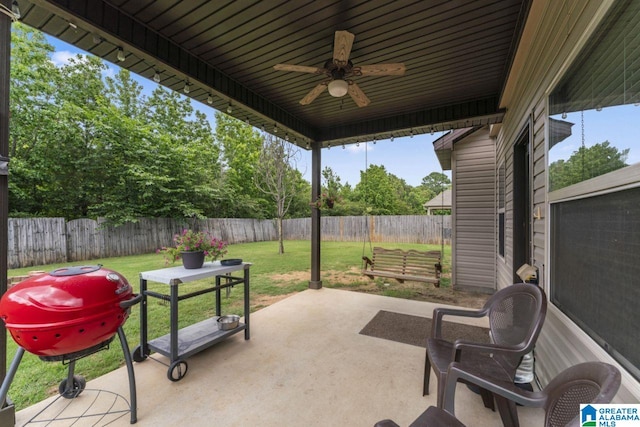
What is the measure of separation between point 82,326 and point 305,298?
3247 millimetres

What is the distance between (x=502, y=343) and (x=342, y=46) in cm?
256

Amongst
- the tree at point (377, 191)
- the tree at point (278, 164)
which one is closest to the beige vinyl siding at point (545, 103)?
the tree at point (278, 164)

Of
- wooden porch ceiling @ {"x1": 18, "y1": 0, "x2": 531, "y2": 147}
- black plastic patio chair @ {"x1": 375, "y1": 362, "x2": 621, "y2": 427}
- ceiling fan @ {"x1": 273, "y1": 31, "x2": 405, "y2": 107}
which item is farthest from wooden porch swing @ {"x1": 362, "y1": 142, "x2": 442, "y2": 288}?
black plastic patio chair @ {"x1": 375, "y1": 362, "x2": 621, "y2": 427}

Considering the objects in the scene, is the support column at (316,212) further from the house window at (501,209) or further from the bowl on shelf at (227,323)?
the house window at (501,209)

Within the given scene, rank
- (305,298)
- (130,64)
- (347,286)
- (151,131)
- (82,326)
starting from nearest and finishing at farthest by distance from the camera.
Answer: (82,326) → (130,64) → (305,298) → (347,286) → (151,131)

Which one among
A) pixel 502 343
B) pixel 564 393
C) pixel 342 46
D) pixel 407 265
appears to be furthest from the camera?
pixel 407 265

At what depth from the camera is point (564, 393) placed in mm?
971

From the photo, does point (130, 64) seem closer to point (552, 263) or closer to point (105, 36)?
point (105, 36)

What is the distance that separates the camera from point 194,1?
2029 millimetres

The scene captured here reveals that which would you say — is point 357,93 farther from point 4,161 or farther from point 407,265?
point 407,265

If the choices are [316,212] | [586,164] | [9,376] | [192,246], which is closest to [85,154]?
[316,212]

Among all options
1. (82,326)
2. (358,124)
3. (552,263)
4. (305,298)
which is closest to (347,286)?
(305,298)

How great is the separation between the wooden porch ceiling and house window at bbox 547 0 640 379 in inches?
42.2

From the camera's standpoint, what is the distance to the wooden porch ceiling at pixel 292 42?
2062 mm
